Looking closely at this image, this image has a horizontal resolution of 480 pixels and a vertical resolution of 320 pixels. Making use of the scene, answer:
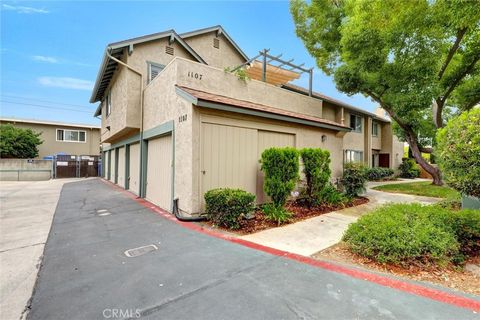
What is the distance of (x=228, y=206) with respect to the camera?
5.59 meters

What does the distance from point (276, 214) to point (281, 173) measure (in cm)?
116

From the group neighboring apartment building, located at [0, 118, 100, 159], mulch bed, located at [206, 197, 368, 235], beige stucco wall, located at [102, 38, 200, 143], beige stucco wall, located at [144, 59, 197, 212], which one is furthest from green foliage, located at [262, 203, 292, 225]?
neighboring apartment building, located at [0, 118, 100, 159]

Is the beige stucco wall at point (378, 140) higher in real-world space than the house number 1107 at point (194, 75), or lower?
lower

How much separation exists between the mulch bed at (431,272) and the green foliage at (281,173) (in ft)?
8.07

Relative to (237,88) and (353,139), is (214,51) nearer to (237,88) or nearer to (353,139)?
(237,88)

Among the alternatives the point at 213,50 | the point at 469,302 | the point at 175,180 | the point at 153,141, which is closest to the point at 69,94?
the point at 213,50

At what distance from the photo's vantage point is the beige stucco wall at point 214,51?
47.1 ft

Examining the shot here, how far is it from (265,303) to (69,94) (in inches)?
2092

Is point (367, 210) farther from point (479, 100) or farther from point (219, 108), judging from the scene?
point (479, 100)

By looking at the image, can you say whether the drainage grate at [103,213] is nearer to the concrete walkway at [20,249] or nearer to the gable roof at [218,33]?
the concrete walkway at [20,249]

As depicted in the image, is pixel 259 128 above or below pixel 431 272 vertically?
above

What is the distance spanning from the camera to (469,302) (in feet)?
8.82

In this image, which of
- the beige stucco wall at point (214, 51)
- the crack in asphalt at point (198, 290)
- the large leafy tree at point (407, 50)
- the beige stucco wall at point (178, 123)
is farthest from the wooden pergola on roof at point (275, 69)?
the crack in asphalt at point (198, 290)

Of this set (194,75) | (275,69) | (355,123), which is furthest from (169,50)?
(355,123)
